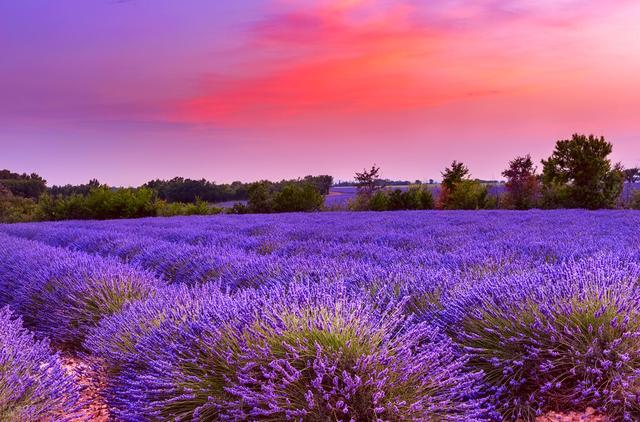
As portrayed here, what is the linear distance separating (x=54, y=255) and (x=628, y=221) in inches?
320

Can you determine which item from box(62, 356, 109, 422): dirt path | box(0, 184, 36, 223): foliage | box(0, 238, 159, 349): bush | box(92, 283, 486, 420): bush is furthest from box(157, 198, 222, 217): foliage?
box(92, 283, 486, 420): bush

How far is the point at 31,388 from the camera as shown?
7.80 ft

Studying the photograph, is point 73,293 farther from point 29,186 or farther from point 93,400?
point 29,186

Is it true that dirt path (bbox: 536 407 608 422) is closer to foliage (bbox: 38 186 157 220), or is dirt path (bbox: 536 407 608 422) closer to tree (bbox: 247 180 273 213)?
foliage (bbox: 38 186 157 220)

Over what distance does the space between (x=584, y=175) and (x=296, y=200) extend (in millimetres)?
10844

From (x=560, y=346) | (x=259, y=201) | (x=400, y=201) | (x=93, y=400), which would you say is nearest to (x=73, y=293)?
(x=93, y=400)

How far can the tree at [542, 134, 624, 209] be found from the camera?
2005 centimetres

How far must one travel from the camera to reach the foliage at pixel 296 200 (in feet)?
66.1

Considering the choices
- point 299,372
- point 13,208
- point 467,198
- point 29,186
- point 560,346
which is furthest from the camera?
point 29,186

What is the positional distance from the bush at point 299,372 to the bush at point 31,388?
0.31 metres

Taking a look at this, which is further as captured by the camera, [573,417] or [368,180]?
[368,180]

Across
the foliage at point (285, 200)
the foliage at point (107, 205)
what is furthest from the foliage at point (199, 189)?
the foliage at point (107, 205)

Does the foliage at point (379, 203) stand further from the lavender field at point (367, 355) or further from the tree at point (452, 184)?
the lavender field at point (367, 355)

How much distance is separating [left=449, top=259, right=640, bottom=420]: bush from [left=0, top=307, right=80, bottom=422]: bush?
1807mm
